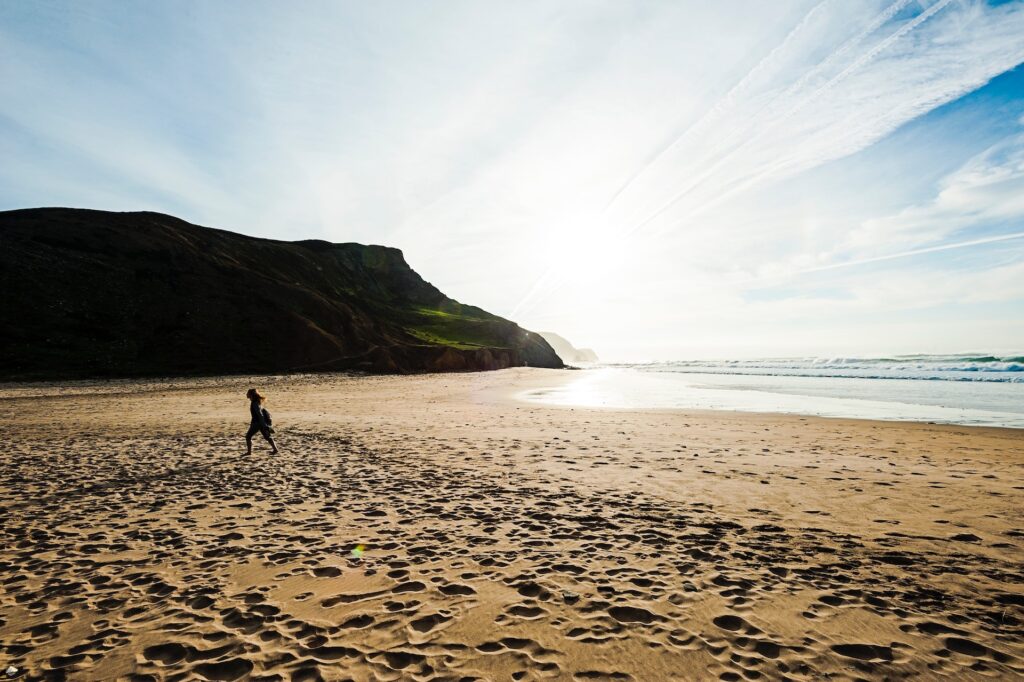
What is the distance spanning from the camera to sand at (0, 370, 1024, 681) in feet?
14.8

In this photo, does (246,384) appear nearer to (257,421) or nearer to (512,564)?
(257,421)

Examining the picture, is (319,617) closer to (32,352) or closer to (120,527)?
(120,527)

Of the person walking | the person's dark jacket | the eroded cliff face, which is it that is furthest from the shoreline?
the person's dark jacket

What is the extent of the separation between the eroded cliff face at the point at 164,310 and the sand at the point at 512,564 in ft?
142

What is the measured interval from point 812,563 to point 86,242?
87.5m

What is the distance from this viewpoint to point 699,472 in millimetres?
11680

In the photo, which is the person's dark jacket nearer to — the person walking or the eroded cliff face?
the person walking

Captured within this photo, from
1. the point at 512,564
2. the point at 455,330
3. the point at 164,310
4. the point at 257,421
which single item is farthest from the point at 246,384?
the point at 455,330

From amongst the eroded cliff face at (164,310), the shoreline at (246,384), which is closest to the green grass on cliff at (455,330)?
the eroded cliff face at (164,310)

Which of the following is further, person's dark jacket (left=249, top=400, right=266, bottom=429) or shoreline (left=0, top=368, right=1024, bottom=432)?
shoreline (left=0, top=368, right=1024, bottom=432)

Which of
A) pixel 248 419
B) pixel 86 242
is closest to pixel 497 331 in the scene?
pixel 86 242

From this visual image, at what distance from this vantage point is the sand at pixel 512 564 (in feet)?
14.8

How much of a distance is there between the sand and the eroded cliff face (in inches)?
1709

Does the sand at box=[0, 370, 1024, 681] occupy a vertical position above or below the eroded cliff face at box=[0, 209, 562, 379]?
below
